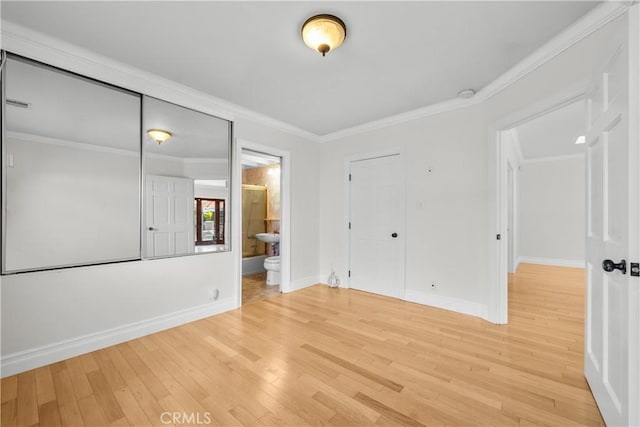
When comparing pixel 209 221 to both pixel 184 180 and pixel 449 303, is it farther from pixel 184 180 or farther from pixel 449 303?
pixel 449 303

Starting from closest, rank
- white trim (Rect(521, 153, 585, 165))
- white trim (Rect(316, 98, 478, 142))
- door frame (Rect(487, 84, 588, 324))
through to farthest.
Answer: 1. door frame (Rect(487, 84, 588, 324))
2. white trim (Rect(316, 98, 478, 142))
3. white trim (Rect(521, 153, 585, 165))

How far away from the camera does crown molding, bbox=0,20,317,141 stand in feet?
A: 6.42

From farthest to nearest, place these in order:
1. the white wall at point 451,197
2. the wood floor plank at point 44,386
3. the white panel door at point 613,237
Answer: the white wall at point 451,197 → the wood floor plank at point 44,386 → the white panel door at point 613,237

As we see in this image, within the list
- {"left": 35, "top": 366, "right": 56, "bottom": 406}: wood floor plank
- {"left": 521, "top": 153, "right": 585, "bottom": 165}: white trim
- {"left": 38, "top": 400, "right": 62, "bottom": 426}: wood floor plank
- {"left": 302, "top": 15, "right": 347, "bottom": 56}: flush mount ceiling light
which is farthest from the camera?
{"left": 521, "top": 153, "right": 585, "bottom": 165}: white trim

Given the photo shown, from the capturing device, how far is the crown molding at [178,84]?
188 centimetres

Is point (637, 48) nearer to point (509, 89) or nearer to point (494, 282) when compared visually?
point (509, 89)

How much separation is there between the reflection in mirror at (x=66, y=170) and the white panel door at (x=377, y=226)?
114 inches

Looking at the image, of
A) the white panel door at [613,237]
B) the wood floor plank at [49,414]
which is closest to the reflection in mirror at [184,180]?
the wood floor plank at [49,414]

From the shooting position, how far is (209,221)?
3.13 meters

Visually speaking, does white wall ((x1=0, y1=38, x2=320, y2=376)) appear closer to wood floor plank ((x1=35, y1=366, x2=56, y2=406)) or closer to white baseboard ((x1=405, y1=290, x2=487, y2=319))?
wood floor plank ((x1=35, y1=366, x2=56, y2=406))

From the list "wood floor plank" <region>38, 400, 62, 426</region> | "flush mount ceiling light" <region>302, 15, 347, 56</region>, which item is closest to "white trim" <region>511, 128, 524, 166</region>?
"flush mount ceiling light" <region>302, 15, 347, 56</region>

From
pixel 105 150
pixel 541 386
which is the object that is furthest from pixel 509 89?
pixel 105 150

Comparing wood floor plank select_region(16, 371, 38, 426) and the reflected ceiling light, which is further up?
the reflected ceiling light

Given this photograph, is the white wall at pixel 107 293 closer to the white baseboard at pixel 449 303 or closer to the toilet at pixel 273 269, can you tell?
the toilet at pixel 273 269
